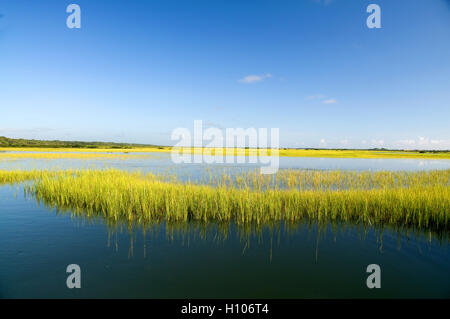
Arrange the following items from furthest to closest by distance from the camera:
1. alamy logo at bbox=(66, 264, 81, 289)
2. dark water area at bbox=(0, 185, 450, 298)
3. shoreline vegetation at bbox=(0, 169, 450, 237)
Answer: shoreline vegetation at bbox=(0, 169, 450, 237)
alamy logo at bbox=(66, 264, 81, 289)
dark water area at bbox=(0, 185, 450, 298)

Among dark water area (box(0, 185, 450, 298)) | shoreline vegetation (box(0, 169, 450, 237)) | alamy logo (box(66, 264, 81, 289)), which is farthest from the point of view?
shoreline vegetation (box(0, 169, 450, 237))

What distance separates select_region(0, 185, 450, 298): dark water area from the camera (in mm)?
5047

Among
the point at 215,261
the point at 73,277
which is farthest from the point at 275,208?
the point at 73,277

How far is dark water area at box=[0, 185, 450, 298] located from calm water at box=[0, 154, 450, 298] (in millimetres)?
25

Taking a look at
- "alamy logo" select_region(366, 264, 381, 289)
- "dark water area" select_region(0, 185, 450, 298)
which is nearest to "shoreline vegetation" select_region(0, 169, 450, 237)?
"dark water area" select_region(0, 185, 450, 298)

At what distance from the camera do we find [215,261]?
6.21 meters

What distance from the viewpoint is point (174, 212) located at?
9.41 metres

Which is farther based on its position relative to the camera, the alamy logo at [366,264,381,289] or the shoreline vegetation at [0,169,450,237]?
the shoreline vegetation at [0,169,450,237]

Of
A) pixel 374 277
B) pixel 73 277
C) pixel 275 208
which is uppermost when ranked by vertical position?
pixel 275 208

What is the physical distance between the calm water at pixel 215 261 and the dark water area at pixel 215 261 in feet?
0.08

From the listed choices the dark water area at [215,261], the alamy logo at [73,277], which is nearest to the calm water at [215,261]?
the dark water area at [215,261]

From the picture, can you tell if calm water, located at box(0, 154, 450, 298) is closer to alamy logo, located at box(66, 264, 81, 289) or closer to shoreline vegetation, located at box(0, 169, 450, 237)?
alamy logo, located at box(66, 264, 81, 289)

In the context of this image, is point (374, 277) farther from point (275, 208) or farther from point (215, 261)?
point (275, 208)
